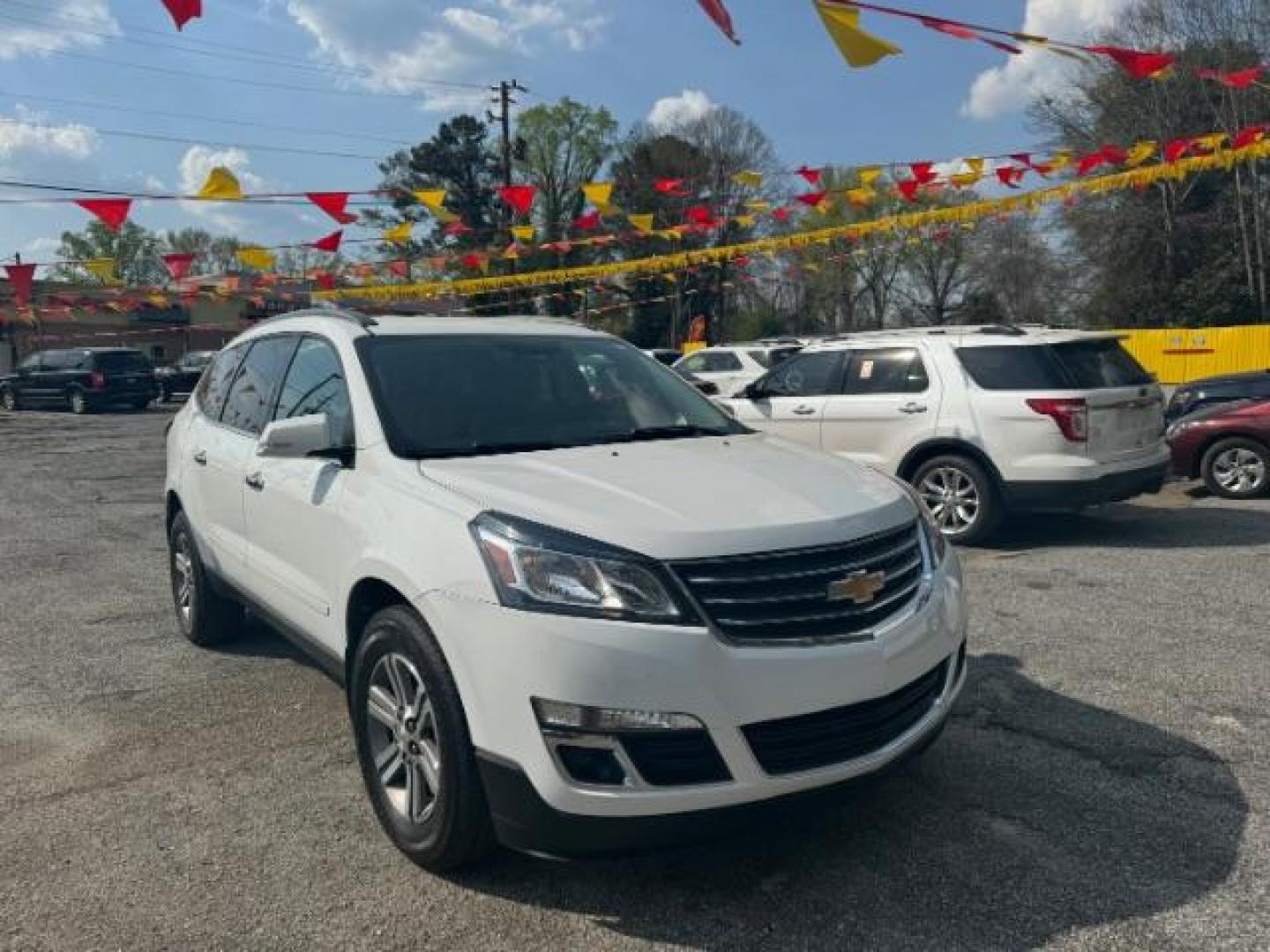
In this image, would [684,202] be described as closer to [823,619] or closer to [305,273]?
[305,273]

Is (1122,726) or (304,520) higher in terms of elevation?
(304,520)

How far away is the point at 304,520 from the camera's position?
371 centimetres

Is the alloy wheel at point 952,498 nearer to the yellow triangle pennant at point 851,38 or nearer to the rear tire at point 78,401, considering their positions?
the yellow triangle pennant at point 851,38

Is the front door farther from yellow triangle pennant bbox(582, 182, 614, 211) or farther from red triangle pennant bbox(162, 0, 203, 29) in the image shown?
yellow triangle pennant bbox(582, 182, 614, 211)

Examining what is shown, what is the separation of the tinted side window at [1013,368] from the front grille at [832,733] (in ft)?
16.9

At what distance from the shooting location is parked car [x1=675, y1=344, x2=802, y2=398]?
55.8 feet

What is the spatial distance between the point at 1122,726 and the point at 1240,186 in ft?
116

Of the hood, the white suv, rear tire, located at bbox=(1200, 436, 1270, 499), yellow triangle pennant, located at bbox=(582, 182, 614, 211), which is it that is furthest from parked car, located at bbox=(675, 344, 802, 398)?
the hood

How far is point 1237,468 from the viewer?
955cm

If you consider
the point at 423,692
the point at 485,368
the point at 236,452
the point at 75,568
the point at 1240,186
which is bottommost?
the point at 75,568

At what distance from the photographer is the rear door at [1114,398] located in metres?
7.29

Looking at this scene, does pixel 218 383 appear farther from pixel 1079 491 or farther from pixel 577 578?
pixel 1079 491

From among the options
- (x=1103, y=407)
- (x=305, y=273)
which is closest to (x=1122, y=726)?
(x=1103, y=407)

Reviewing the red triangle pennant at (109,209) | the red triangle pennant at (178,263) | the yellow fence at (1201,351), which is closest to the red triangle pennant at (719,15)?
the red triangle pennant at (109,209)
